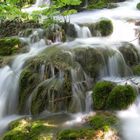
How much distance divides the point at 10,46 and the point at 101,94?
418 cm

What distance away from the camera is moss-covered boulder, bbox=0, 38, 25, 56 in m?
9.91

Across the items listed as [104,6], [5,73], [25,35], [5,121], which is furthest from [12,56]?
[104,6]

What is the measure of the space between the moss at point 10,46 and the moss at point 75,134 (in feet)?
15.1

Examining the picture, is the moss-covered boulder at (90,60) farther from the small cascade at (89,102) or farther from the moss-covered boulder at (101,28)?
the moss-covered boulder at (101,28)

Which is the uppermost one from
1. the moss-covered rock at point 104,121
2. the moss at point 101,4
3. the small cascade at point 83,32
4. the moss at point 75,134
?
the moss at point 101,4

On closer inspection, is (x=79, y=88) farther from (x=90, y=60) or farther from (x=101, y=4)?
(x=101, y=4)

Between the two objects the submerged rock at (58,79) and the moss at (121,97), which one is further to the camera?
the submerged rock at (58,79)

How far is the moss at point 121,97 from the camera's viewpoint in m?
6.90

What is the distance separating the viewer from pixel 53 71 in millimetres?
7957

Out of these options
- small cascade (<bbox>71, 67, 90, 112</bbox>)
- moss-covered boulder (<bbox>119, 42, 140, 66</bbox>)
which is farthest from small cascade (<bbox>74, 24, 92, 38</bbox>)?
small cascade (<bbox>71, 67, 90, 112</bbox>)

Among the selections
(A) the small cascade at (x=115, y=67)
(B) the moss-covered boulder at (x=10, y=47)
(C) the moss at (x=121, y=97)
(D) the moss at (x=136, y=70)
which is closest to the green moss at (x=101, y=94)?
(C) the moss at (x=121, y=97)

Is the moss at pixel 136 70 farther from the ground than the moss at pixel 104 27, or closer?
closer

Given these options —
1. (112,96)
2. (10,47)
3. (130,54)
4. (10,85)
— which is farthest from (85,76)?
(10,47)

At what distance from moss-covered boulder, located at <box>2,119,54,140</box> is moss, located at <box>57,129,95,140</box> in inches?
10.3
